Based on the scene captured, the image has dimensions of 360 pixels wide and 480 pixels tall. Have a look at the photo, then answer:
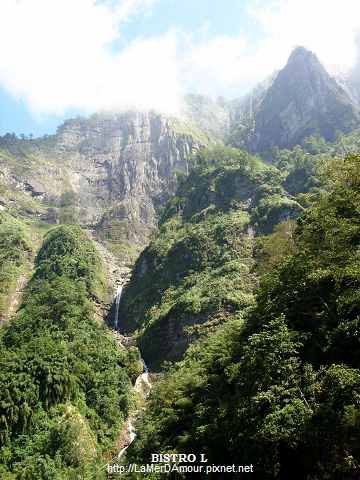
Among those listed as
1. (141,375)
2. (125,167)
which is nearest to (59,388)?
(141,375)

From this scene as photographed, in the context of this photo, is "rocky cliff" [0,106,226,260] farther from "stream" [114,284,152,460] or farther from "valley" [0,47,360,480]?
"stream" [114,284,152,460]

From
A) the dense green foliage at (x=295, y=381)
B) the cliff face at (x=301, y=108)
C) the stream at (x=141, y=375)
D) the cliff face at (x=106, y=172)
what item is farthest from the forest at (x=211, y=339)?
the cliff face at (x=106, y=172)

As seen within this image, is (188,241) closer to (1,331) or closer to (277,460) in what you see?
(1,331)

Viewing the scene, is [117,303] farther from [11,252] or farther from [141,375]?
[11,252]

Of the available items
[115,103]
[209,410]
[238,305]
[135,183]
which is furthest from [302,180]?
[115,103]

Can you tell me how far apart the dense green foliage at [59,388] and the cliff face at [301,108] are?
9070cm

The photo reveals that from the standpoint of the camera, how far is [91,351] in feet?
139

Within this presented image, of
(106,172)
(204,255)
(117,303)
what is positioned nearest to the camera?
(204,255)

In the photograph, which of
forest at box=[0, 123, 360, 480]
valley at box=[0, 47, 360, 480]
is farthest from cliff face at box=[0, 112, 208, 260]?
forest at box=[0, 123, 360, 480]

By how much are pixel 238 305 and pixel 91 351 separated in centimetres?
2186

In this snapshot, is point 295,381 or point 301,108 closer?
point 295,381

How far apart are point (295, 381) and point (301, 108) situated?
378ft

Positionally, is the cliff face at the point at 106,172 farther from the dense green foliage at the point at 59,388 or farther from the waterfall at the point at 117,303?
the dense green foliage at the point at 59,388

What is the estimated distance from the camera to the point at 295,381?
10.9 metres
